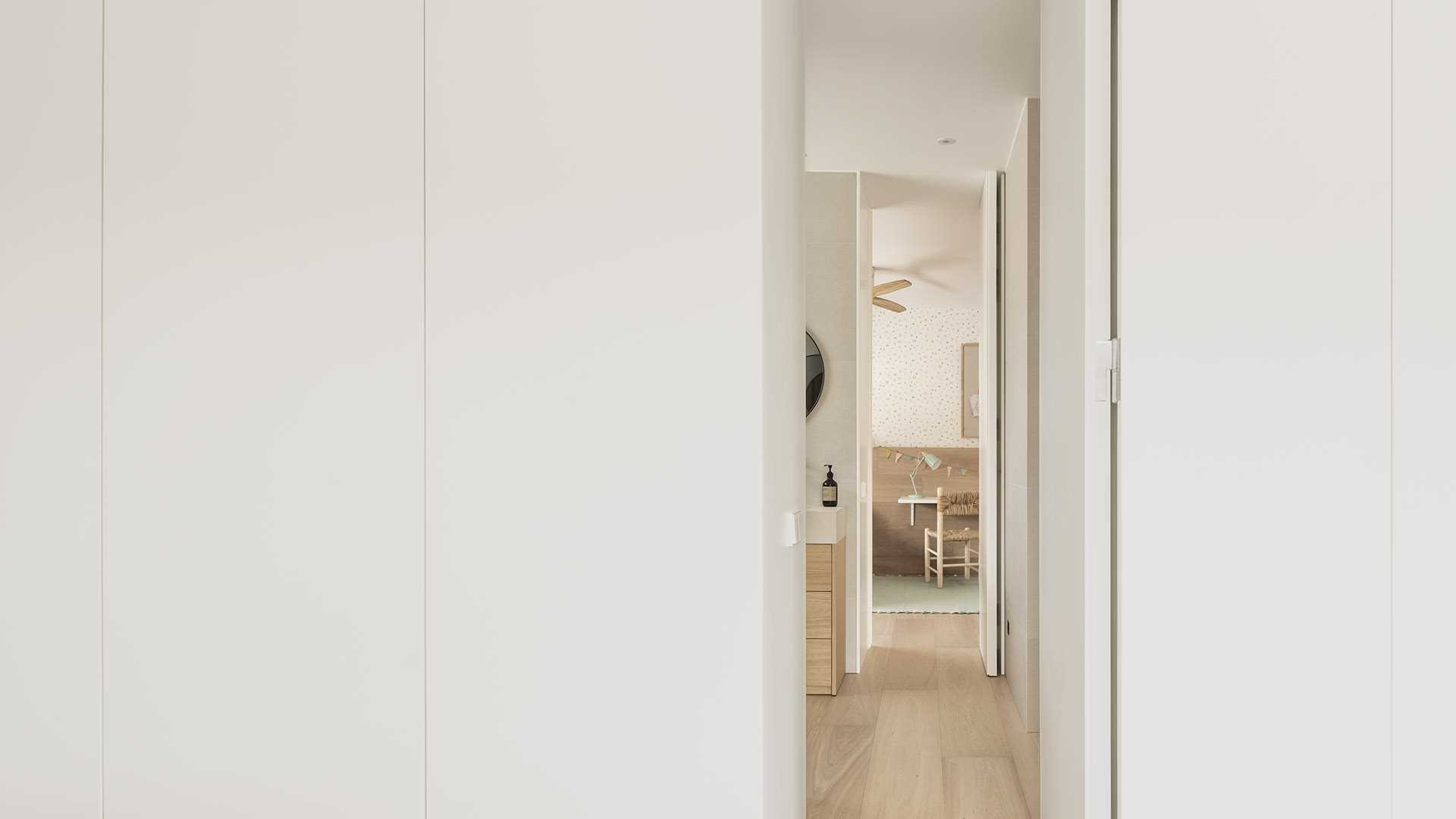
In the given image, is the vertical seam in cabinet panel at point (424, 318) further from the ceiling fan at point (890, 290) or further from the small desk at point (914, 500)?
the small desk at point (914, 500)

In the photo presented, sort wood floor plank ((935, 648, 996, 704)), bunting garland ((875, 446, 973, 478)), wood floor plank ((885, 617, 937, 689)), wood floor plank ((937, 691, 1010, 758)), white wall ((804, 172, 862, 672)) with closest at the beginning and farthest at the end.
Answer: wood floor plank ((937, 691, 1010, 758)), wood floor plank ((935, 648, 996, 704)), wood floor plank ((885, 617, 937, 689)), white wall ((804, 172, 862, 672)), bunting garland ((875, 446, 973, 478))

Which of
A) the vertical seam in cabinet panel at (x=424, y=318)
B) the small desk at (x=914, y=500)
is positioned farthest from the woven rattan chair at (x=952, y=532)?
the vertical seam in cabinet panel at (x=424, y=318)

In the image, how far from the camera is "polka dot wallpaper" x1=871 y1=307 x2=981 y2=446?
8.88m

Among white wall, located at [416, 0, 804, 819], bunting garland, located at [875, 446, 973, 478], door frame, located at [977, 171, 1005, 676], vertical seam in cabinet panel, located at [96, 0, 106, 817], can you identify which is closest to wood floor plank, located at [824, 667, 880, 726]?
door frame, located at [977, 171, 1005, 676]

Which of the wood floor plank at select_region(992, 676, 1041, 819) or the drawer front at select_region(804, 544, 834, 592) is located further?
the drawer front at select_region(804, 544, 834, 592)

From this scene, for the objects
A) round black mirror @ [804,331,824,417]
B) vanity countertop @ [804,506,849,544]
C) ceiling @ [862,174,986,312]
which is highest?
ceiling @ [862,174,986,312]

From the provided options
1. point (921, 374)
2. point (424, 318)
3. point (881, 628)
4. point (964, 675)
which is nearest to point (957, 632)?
point (881, 628)

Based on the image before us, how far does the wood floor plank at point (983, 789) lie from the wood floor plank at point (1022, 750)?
23mm

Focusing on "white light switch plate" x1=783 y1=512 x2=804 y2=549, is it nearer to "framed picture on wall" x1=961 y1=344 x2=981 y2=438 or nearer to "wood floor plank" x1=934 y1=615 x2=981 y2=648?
"wood floor plank" x1=934 y1=615 x2=981 y2=648

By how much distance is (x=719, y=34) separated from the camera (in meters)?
1.59

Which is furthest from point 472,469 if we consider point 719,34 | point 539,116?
point 719,34
